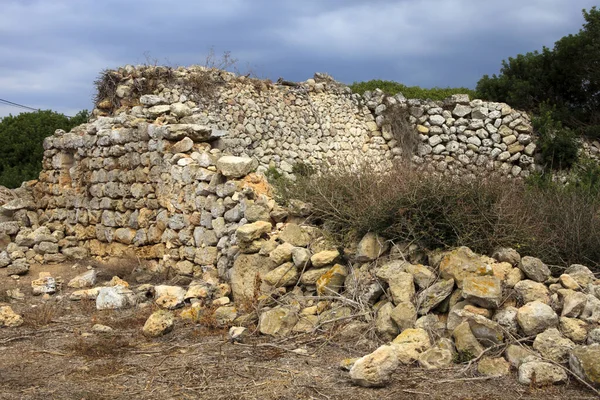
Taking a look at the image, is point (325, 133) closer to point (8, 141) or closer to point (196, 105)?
point (196, 105)

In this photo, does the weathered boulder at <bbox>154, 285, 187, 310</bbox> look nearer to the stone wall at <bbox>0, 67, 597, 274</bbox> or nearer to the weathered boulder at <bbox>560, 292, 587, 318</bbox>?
the stone wall at <bbox>0, 67, 597, 274</bbox>

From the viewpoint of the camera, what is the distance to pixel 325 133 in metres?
14.8

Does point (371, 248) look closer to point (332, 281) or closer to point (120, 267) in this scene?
point (332, 281)

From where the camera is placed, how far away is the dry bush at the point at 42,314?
6320mm

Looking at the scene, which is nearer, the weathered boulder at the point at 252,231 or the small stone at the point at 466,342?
the small stone at the point at 466,342

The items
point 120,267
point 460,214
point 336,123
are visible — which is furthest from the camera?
point 336,123

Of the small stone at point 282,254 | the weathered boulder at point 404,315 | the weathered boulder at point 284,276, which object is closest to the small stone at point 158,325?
the weathered boulder at point 284,276

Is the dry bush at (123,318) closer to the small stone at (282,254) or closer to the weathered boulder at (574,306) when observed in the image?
the small stone at (282,254)

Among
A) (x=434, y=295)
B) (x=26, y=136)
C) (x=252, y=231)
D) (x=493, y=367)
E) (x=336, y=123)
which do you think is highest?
(x=26, y=136)

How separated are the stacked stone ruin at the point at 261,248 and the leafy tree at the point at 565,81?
5.68 ft

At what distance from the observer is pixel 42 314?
6.57 m

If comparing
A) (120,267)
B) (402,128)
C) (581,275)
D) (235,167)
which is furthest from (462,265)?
(402,128)

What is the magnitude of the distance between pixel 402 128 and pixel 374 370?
38.3 ft

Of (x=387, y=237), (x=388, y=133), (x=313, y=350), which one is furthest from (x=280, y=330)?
(x=388, y=133)
